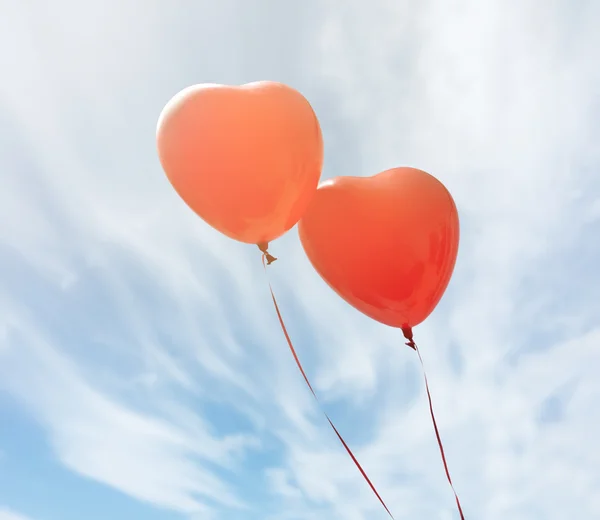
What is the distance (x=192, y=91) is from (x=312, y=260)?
2.18 meters

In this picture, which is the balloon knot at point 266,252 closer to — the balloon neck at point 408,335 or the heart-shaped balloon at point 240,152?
the heart-shaped balloon at point 240,152

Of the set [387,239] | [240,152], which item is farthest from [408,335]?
[240,152]

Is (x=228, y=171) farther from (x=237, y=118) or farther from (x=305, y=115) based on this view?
(x=305, y=115)

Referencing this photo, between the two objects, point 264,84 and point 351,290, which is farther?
point 351,290

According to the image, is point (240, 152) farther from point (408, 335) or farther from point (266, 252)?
point (408, 335)

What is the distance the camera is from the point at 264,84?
519cm

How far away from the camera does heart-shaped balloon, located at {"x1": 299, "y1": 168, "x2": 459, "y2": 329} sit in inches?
220

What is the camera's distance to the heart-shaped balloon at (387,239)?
5598 mm

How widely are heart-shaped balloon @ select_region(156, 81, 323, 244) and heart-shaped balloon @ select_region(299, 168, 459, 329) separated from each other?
2.18 feet

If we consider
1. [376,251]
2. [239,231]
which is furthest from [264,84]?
[376,251]

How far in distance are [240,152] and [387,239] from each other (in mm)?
1729

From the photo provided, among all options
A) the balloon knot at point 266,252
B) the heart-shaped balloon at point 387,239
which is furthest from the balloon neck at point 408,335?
the balloon knot at point 266,252

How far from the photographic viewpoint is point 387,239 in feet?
18.3

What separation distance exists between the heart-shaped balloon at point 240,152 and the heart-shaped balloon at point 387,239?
2.18ft
